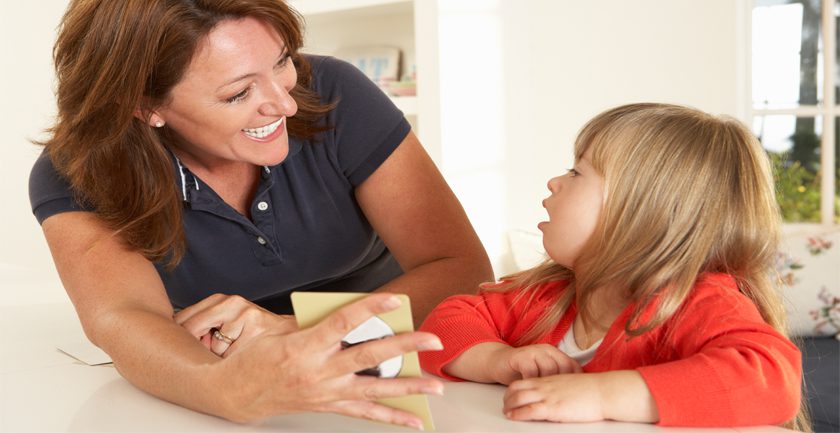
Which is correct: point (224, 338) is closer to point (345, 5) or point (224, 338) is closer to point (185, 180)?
point (185, 180)

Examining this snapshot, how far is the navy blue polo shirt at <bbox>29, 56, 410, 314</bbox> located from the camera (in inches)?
70.5

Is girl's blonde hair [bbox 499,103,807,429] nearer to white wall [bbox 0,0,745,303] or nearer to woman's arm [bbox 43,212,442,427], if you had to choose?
woman's arm [bbox 43,212,442,427]

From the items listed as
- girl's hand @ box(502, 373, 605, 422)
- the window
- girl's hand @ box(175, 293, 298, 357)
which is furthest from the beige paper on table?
the window

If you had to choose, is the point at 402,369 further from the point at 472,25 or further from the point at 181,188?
the point at 472,25

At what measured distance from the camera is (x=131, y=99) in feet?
5.27

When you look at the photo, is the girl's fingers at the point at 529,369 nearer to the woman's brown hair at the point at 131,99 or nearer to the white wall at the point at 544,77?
the woman's brown hair at the point at 131,99

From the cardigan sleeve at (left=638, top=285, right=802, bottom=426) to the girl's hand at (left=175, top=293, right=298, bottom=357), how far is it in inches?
24.2

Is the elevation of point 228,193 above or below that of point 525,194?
above

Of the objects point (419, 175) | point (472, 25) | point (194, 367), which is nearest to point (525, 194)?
point (472, 25)

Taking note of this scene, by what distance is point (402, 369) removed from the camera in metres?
1.08

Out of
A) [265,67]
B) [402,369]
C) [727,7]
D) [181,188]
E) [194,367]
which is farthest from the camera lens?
[727,7]

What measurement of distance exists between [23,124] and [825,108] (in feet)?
10.8

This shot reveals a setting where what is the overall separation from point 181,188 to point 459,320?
65 centimetres

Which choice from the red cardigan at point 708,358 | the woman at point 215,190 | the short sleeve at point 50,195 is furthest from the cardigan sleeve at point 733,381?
the short sleeve at point 50,195
